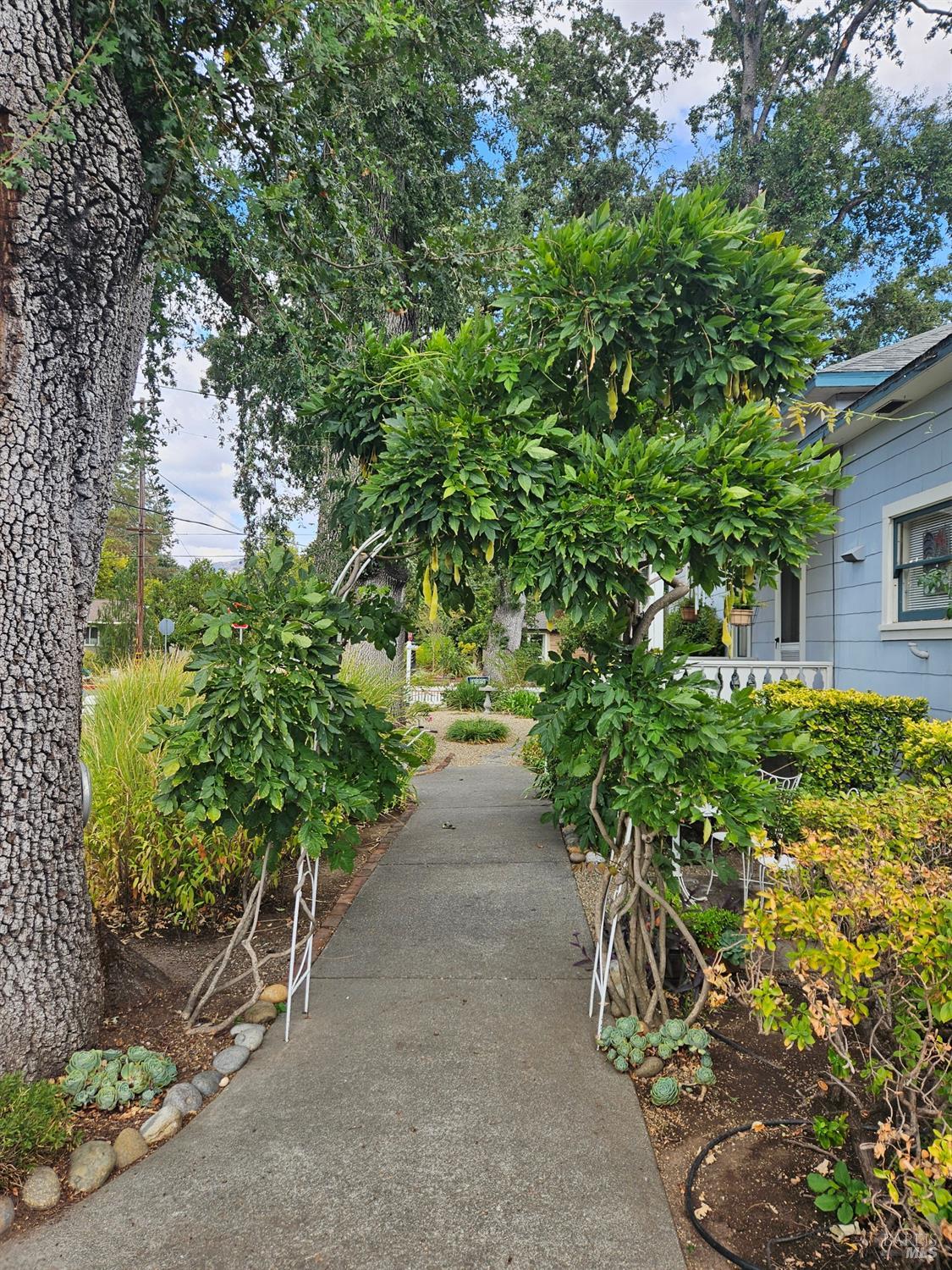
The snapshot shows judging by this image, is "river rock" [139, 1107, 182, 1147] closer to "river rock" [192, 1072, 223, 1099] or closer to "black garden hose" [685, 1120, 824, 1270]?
"river rock" [192, 1072, 223, 1099]

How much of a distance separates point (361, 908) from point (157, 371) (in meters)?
4.12

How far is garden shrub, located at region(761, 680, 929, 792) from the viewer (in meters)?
5.28

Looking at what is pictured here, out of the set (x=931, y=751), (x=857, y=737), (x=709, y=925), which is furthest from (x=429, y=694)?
(x=709, y=925)

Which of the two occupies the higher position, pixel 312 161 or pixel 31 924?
pixel 312 161

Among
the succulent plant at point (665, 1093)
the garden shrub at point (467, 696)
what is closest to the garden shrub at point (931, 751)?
the succulent plant at point (665, 1093)

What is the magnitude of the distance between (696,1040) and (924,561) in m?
4.61

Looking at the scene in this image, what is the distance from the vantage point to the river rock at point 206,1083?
9.14 ft

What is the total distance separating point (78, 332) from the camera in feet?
9.21

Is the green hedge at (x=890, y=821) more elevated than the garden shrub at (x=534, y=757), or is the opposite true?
the green hedge at (x=890, y=821)

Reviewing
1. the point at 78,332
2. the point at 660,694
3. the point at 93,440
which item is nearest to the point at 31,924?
the point at 93,440

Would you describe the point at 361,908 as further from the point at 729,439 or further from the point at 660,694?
the point at 729,439

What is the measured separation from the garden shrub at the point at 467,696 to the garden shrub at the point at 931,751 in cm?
1120

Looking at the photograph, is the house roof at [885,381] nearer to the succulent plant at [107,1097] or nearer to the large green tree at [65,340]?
the large green tree at [65,340]

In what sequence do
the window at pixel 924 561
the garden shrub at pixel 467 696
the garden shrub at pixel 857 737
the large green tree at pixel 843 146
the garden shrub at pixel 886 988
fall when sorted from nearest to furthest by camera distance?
the garden shrub at pixel 886 988, the garden shrub at pixel 857 737, the window at pixel 924 561, the large green tree at pixel 843 146, the garden shrub at pixel 467 696
